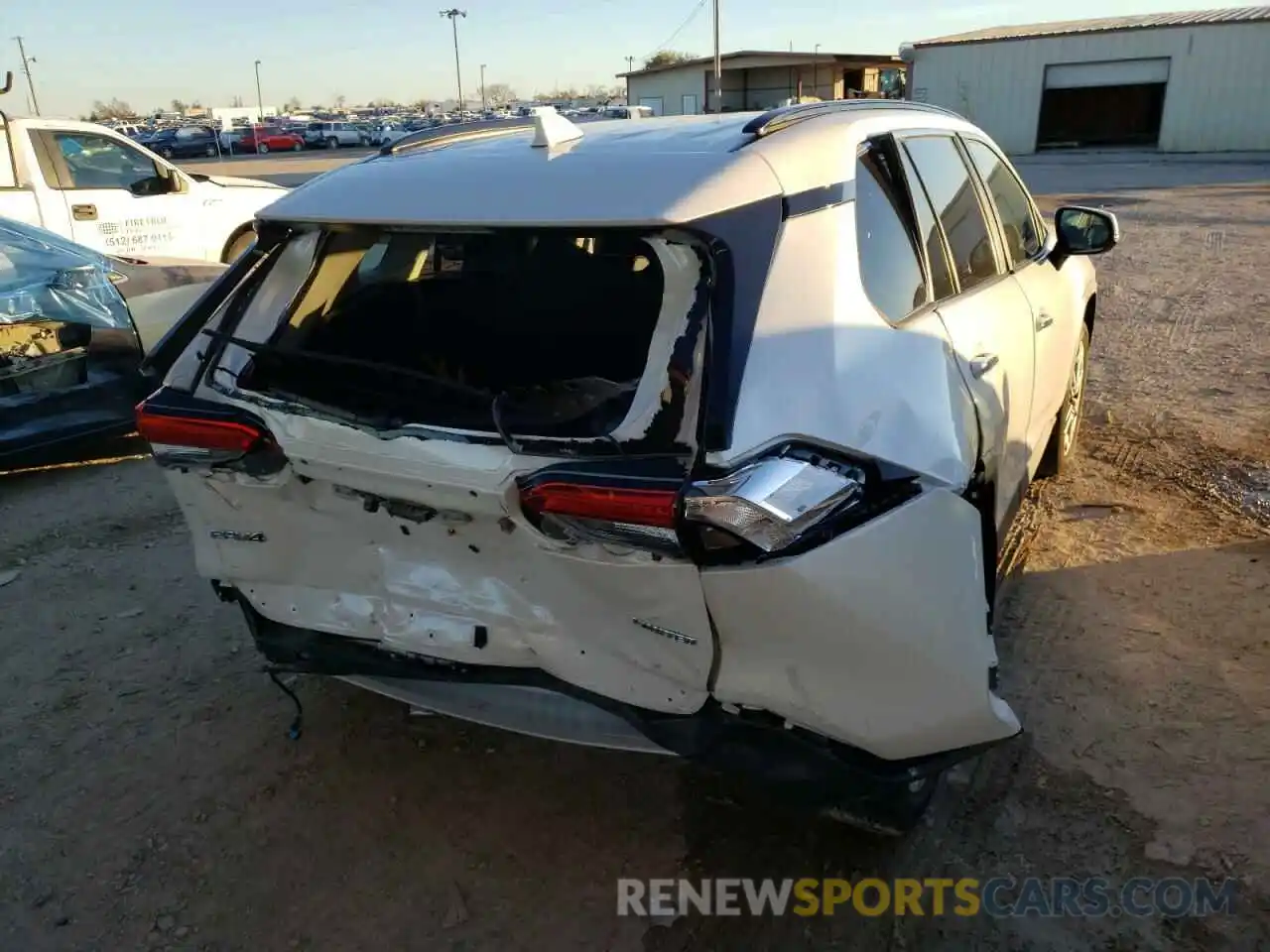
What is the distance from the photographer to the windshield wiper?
219 cm

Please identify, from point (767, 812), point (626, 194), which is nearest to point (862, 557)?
point (626, 194)

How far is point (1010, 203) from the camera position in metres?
3.75

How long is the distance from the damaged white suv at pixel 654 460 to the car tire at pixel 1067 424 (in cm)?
161

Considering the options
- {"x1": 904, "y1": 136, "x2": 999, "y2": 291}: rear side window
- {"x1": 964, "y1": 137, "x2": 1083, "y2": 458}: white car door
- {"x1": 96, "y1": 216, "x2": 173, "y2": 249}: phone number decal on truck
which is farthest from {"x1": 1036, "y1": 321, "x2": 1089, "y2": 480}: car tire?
{"x1": 96, "y1": 216, "x2": 173, "y2": 249}: phone number decal on truck

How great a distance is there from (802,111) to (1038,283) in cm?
152

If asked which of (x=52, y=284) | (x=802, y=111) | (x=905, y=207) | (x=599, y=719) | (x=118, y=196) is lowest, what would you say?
(x=599, y=719)

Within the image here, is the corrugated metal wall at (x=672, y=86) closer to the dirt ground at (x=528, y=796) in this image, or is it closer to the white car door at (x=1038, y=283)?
the white car door at (x=1038, y=283)

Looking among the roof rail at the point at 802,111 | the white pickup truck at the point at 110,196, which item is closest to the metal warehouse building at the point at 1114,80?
the white pickup truck at the point at 110,196

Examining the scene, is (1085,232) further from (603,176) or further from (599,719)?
(599,719)

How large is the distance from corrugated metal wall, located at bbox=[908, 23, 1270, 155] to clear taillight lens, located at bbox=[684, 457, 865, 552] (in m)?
32.2

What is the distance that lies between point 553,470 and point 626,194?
1.98 ft

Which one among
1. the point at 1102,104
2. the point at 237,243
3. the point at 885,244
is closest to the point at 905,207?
the point at 885,244

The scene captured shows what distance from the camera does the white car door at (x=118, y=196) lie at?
8156mm

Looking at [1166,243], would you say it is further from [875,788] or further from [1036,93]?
[1036,93]
